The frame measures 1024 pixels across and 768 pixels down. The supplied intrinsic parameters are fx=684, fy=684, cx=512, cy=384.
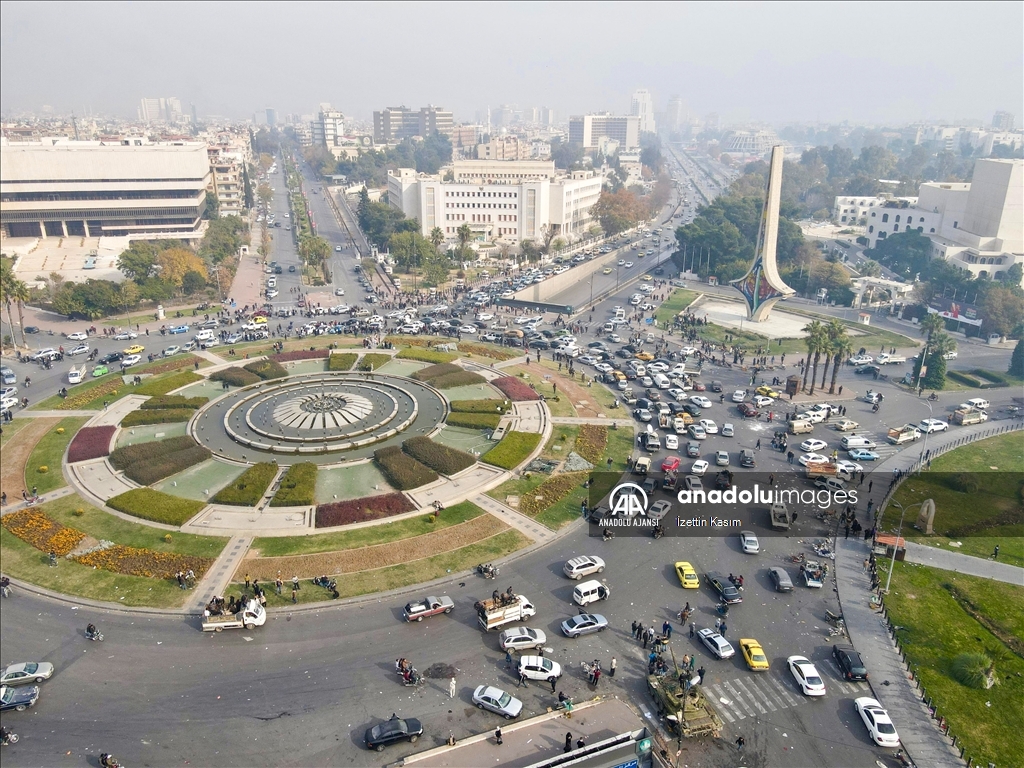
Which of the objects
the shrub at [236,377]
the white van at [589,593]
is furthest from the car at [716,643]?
the shrub at [236,377]

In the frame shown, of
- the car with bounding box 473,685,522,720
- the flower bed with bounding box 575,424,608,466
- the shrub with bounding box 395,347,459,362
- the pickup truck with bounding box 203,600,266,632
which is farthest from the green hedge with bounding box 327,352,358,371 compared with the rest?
the car with bounding box 473,685,522,720

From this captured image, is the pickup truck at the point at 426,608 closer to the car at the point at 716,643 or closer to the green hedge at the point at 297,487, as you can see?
the car at the point at 716,643

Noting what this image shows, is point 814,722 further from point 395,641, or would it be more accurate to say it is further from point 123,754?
point 123,754

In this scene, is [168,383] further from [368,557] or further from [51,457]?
[368,557]

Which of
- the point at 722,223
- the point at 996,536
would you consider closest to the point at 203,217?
the point at 722,223

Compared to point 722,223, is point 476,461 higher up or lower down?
lower down

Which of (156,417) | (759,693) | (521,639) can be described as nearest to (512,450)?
(521,639)

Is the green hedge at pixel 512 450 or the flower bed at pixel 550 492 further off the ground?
the green hedge at pixel 512 450
